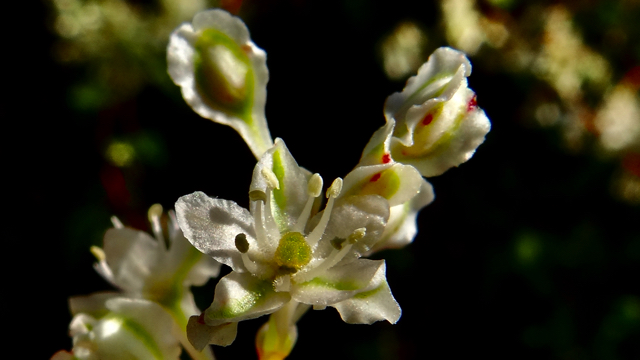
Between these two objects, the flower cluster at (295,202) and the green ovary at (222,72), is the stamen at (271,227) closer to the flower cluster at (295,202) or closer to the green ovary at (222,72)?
the flower cluster at (295,202)

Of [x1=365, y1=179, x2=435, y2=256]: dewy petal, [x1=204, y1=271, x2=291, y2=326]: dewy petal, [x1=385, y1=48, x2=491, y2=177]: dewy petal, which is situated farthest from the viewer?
[x1=365, y1=179, x2=435, y2=256]: dewy petal

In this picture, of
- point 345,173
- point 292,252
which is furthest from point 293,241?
point 345,173

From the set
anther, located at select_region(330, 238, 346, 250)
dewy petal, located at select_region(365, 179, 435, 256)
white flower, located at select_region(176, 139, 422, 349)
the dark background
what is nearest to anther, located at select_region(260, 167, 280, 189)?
white flower, located at select_region(176, 139, 422, 349)

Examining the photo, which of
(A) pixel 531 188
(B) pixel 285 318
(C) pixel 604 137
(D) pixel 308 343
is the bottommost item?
(D) pixel 308 343

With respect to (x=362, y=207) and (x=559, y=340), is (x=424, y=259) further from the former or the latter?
(x=362, y=207)

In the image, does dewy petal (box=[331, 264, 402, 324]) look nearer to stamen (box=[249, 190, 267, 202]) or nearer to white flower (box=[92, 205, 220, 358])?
stamen (box=[249, 190, 267, 202])

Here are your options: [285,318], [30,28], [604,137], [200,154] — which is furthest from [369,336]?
[30,28]
